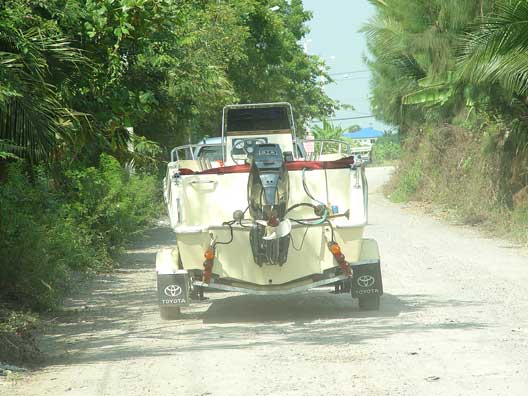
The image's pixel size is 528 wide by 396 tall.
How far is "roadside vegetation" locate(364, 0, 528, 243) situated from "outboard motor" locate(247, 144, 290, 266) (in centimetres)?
804

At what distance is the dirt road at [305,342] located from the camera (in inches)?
327

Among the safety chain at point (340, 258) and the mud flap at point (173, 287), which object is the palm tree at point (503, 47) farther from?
the mud flap at point (173, 287)

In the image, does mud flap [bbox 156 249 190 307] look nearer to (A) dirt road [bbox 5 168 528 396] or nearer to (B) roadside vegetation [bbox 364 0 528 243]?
(A) dirt road [bbox 5 168 528 396]

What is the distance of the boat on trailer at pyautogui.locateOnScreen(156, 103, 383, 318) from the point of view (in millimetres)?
12078

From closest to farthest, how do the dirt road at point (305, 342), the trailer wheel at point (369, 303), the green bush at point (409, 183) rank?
the dirt road at point (305, 342) < the trailer wheel at point (369, 303) < the green bush at point (409, 183)

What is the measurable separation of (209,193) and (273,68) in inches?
1178

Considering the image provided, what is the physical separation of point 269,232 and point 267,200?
1.34 ft

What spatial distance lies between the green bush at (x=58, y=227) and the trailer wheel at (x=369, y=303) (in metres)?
3.80

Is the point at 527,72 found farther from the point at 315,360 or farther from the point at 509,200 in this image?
the point at 315,360

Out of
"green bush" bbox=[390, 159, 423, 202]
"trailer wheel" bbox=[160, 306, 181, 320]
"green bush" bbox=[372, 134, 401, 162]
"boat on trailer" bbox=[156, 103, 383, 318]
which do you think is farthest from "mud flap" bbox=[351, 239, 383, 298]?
"green bush" bbox=[372, 134, 401, 162]

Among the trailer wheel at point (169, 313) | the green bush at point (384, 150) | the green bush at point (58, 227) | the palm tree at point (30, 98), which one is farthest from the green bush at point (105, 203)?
the green bush at point (384, 150)

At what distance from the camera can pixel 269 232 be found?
11789mm

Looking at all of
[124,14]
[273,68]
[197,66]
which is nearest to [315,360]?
[124,14]

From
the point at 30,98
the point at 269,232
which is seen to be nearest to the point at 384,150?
the point at 269,232
